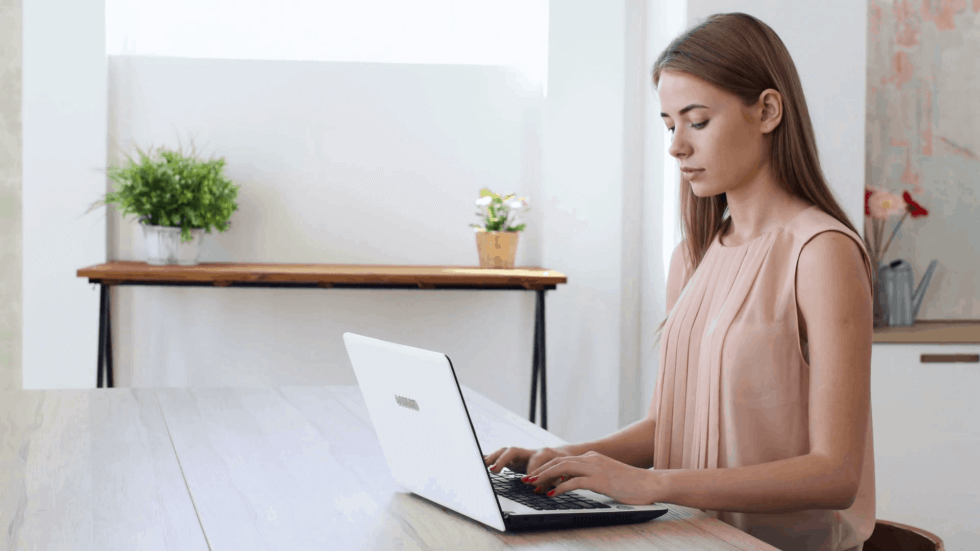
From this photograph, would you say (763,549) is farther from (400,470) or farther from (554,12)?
(554,12)

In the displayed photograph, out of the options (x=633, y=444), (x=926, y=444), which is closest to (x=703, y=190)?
(x=633, y=444)

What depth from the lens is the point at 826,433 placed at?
1.05m

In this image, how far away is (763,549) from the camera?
90cm

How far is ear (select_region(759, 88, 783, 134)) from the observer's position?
46.5 inches

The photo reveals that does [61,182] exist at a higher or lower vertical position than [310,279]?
higher

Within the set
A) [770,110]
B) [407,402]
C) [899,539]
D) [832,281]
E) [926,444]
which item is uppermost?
[770,110]

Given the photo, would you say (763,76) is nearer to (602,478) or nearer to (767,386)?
(767,386)

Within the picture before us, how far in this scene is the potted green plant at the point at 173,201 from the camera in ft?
9.46

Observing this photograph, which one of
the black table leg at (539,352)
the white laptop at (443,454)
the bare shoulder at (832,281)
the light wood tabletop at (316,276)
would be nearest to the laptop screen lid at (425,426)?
the white laptop at (443,454)

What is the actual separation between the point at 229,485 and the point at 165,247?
198 cm

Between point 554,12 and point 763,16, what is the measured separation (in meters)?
0.83

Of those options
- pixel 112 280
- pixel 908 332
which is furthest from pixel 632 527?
pixel 112 280

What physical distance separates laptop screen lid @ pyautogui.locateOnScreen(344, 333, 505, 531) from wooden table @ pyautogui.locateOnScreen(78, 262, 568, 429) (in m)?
1.69

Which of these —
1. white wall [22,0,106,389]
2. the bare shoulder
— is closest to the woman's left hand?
the bare shoulder
